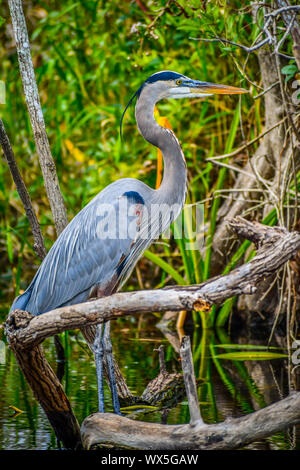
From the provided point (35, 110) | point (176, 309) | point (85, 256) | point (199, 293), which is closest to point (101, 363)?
point (85, 256)

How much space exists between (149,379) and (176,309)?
197 centimetres

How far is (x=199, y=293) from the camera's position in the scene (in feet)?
7.75

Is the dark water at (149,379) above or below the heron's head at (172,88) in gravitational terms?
below

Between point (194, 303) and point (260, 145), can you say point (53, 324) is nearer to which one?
point (194, 303)

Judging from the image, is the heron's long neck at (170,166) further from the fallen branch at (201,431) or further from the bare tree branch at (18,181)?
the fallen branch at (201,431)

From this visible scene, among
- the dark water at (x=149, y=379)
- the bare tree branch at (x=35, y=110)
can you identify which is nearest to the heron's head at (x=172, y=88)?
the bare tree branch at (x=35, y=110)

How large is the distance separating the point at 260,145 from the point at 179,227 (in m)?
0.95

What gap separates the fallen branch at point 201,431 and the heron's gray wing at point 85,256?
904 mm

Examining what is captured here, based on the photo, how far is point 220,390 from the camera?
3.98m

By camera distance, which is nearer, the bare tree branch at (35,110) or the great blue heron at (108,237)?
the great blue heron at (108,237)

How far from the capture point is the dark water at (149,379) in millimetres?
3316

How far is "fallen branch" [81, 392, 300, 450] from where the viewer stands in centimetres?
238

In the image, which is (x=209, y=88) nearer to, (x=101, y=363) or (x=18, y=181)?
(x=18, y=181)
